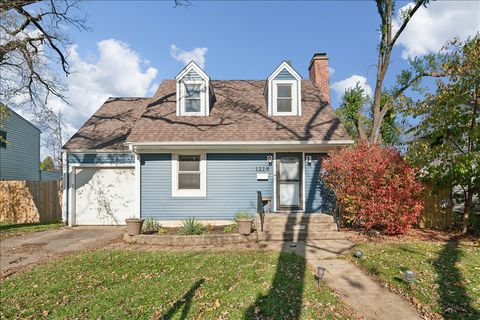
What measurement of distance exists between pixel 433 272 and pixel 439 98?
18.3 feet

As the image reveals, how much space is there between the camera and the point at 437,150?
8.84 metres

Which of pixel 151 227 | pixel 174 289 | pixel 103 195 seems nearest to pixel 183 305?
pixel 174 289

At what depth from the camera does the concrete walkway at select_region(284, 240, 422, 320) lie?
14.3 feet

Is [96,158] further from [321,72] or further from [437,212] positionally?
[437,212]

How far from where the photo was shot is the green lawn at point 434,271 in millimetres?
4559

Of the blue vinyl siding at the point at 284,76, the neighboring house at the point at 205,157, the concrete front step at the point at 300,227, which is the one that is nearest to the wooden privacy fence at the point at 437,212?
the neighboring house at the point at 205,157

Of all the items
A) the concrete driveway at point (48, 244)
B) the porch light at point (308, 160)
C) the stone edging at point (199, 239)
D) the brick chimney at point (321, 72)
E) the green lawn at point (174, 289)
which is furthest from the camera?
the brick chimney at point (321, 72)

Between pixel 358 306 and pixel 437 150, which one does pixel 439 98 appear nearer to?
pixel 437 150

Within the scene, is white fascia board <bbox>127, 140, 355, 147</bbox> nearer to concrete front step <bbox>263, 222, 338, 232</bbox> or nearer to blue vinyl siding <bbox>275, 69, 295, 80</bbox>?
concrete front step <bbox>263, 222, 338, 232</bbox>

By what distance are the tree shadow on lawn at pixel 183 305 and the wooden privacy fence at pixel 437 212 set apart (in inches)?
359

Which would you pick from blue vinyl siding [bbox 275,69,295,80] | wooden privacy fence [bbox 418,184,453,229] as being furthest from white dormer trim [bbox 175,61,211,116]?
wooden privacy fence [bbox 418,184,453,229]

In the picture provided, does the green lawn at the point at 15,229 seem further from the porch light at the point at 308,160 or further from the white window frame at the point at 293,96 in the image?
the porch light at the point at 308,160

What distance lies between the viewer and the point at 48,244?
930cm

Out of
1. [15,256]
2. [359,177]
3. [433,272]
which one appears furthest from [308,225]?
[15,256]
